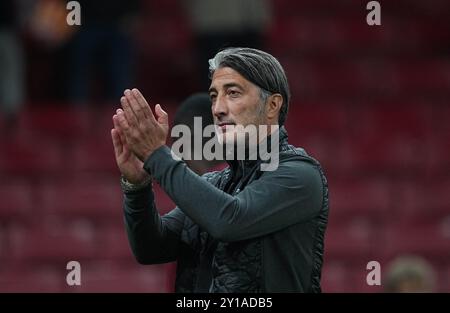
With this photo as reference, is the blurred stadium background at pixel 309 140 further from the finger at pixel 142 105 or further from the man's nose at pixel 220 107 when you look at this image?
the finger at pixel 142 105

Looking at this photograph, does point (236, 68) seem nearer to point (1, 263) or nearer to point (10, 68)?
point (1, 263)

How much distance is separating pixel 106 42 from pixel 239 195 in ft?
15.6

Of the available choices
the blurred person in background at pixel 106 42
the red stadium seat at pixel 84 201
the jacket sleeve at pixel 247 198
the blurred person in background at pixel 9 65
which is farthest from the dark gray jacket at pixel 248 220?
the blurred person in background at pixel 9 65

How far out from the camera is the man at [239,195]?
302 centimetres

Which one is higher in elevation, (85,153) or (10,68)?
(10,68)

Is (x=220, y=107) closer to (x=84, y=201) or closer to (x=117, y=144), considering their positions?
(x=117, y=144)

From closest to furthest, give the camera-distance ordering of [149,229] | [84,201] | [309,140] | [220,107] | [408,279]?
[220,107]
[149,229]
[408,279]
[84,201]
[309,140]

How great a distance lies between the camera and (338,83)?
876 cm

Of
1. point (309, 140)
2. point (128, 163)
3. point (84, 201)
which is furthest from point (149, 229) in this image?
point (309, 140)

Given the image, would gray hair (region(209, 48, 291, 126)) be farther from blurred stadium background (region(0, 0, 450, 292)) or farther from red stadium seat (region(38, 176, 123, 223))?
red stadium seat (region(38, 176, 123, 223))

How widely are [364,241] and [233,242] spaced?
423cm

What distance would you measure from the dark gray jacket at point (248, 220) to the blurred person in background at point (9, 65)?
4.66m

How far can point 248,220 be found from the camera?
304 centimetres
